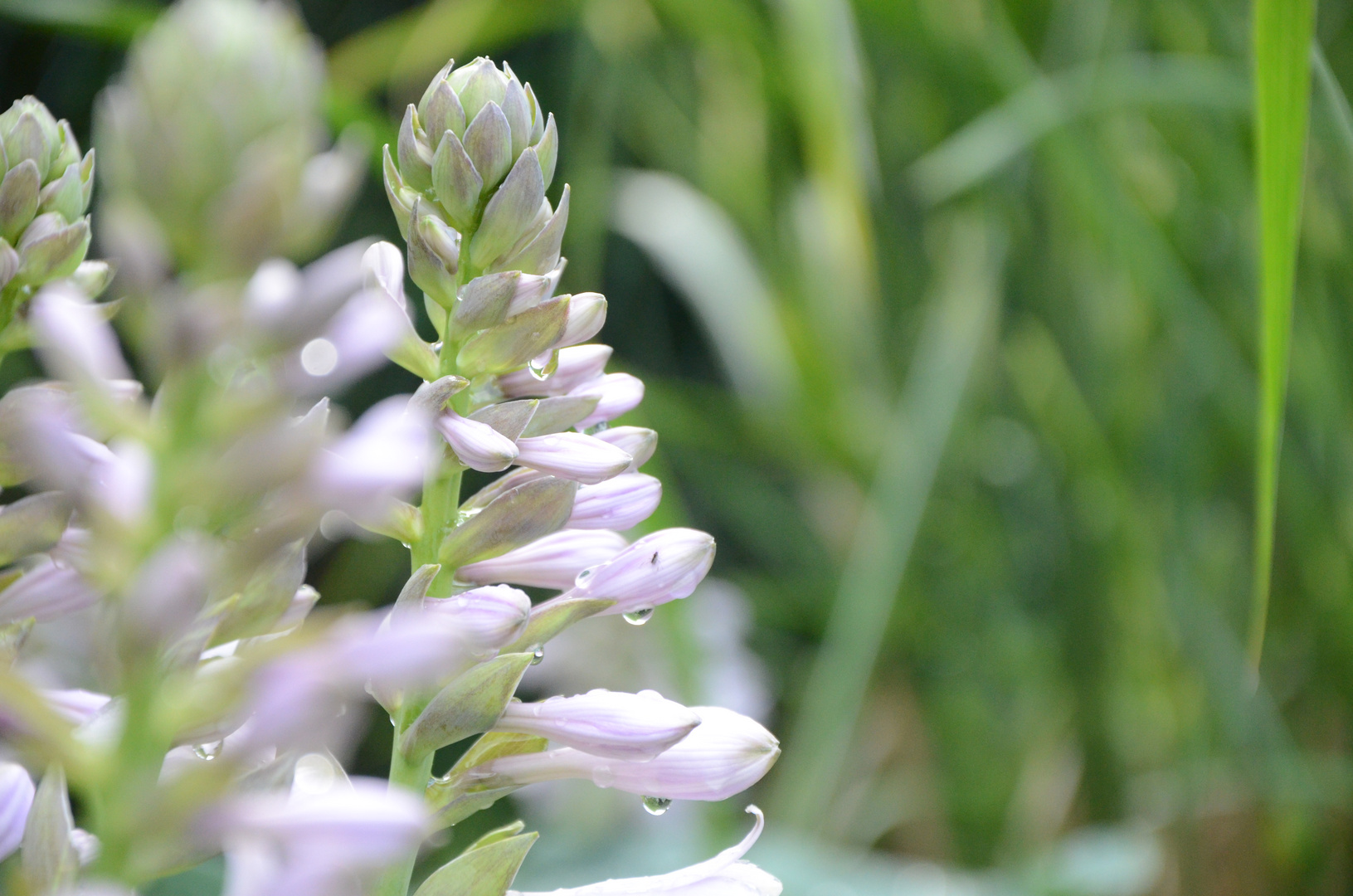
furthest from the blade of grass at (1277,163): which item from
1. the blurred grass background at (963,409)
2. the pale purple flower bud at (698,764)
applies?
the blurred grass background at (963,409)

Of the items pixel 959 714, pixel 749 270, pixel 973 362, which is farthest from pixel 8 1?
pixel 959 714

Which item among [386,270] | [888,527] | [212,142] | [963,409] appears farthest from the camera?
[963,409]

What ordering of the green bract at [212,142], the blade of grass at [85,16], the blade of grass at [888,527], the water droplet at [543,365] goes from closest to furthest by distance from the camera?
the green bract at [212,142] < the water droplet at [543,365] < the blade of grass at [85,16] < the blade of grass at [888,527]

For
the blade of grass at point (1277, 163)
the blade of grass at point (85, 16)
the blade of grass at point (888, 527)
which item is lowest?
the blade of grass at point (888, 527)

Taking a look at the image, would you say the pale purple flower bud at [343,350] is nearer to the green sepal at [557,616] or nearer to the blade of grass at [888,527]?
the green sepal at [557,616]

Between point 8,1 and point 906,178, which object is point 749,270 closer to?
point 906,178

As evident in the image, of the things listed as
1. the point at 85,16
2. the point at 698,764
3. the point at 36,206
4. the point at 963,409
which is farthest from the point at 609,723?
the point at 963,409

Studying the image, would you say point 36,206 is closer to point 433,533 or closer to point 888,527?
point 433,533
